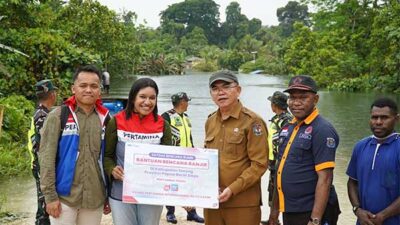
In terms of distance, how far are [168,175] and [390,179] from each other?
4.61 ft

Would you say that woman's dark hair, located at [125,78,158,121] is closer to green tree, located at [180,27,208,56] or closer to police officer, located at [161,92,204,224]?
police officer, located at [161,92,204,224]

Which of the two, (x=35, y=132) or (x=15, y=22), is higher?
(x=15, y=22)

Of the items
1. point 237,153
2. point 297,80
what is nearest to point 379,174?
point 297,80

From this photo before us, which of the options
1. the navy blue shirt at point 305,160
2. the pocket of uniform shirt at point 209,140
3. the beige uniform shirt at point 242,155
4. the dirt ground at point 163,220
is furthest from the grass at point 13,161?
the navy blue shirt at point 305,160

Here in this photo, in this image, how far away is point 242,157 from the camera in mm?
3133

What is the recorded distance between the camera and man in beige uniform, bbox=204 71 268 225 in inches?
121

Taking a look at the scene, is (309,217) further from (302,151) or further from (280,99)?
(280,99)

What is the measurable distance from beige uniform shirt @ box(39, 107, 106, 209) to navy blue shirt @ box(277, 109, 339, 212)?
4.05 feet

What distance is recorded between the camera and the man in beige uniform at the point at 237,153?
3076mm

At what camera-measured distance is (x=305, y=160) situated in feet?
9.98

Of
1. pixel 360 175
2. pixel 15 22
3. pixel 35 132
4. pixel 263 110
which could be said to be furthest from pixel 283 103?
pixel 263 110

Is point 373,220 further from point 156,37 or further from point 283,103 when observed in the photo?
point 156,37

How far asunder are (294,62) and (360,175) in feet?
122

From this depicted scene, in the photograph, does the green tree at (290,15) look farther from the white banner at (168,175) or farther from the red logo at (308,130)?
the white banner at (168,175)
